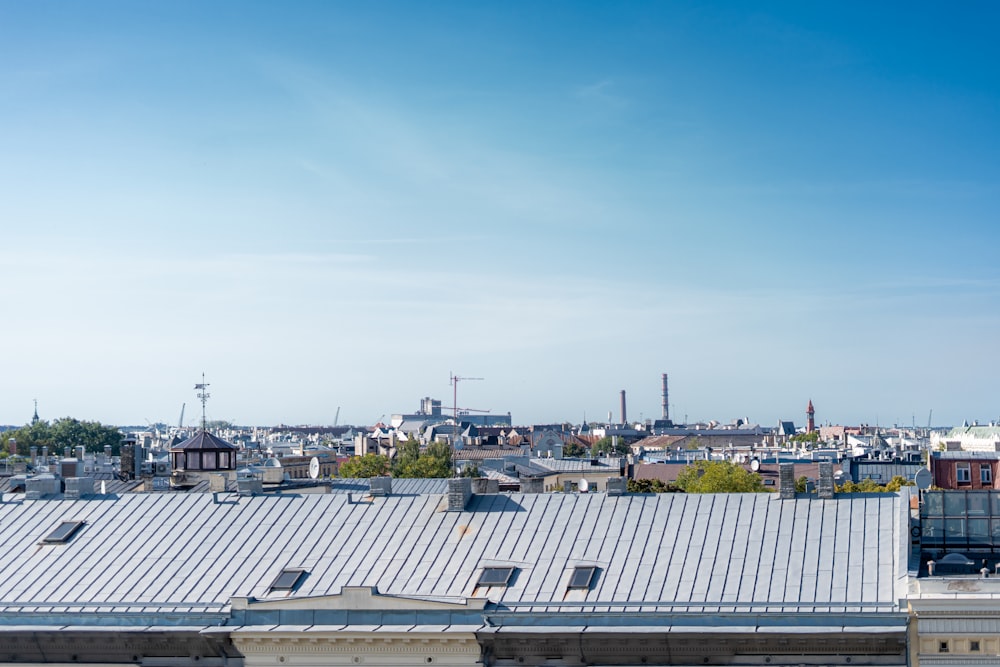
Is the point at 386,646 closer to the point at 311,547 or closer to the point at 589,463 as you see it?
the point at 311,547

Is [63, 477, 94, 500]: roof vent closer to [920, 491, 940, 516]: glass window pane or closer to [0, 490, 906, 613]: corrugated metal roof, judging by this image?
[0, 490, 906, 613]: corrugated metal roof

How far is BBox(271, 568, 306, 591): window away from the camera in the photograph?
166 ft

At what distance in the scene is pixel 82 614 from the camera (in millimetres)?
50094

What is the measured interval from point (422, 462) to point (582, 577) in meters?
121

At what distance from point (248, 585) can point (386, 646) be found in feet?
20.6

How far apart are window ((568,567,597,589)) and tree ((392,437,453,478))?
373 ft

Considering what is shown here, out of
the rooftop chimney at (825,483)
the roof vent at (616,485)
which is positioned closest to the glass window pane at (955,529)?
the rooftop chimney at (825,483)

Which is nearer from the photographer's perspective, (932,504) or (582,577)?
(582,577)

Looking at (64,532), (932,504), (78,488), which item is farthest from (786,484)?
(78,488)

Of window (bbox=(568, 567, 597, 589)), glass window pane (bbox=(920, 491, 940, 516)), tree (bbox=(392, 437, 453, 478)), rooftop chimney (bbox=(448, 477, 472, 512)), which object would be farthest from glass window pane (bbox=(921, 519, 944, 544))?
tree (bbox=(392, 437, 453, 478))

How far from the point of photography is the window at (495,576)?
162ft

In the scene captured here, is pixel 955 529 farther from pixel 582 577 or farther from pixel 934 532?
pixel 582 577

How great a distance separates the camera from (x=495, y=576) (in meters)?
49.8

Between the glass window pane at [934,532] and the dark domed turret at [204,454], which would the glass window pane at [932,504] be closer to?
the glass window pane at [934,532]
